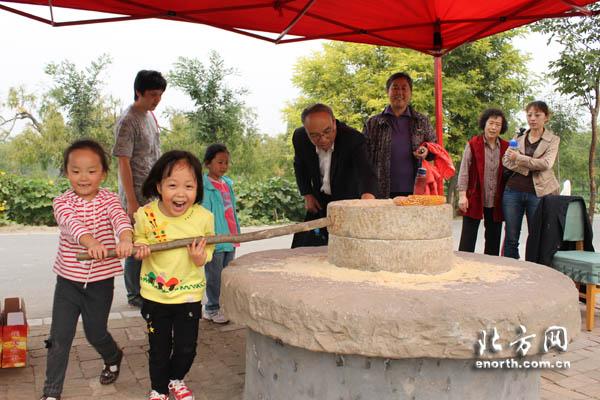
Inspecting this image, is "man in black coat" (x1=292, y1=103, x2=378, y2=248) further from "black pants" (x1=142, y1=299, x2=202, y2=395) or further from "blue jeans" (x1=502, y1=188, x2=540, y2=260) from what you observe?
"blue jeans" (x1=502, y1=188, x2=540, y2=260)

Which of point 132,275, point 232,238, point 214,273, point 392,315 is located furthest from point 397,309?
point 132,275

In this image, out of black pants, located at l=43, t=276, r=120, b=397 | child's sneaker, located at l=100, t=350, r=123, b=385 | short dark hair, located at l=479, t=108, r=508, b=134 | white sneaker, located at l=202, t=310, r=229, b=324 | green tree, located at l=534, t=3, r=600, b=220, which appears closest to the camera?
black pants, located at l=43, t=276, r=120, b=397

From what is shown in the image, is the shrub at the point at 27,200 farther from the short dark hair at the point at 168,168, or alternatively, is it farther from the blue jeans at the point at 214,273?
the short dark hair at the point at 168,168

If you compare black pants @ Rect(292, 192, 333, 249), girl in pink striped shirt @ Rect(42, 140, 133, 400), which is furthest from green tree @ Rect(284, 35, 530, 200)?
girl in pink striped shirt @ Rect(42, 140, 133, 400)

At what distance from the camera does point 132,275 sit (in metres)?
4.44

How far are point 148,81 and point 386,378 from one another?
9.23 ft

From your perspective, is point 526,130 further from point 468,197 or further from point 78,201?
point 78,201

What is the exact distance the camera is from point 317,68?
67.3ft

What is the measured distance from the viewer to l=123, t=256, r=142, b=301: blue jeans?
4359 mm

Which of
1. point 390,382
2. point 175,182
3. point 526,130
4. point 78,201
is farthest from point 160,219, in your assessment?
point 526,130

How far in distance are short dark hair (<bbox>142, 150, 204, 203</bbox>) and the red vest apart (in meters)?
3.07

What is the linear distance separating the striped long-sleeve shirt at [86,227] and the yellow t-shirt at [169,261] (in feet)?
0.34

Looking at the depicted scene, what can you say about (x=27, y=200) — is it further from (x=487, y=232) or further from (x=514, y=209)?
(x=514, y=209)

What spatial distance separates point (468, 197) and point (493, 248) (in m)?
0.52
